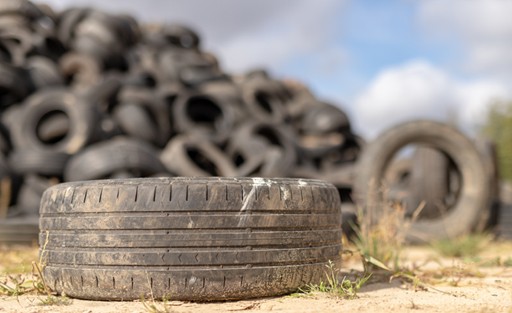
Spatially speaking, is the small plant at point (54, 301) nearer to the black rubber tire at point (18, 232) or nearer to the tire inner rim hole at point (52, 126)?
the black rubber tire at point (18, 232)

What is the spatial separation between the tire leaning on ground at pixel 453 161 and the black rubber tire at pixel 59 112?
4.37m

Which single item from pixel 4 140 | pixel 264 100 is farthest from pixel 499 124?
pixel 4 140

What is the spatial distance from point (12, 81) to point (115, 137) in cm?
223

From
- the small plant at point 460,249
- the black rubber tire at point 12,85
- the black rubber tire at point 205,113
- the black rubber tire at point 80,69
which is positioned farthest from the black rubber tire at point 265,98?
the small plant at point 460,249

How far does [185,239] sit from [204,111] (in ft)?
31.7

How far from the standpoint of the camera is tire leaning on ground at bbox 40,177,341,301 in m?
3.17

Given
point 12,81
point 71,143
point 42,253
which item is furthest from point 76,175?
point 42,253

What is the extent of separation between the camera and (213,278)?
3.18m

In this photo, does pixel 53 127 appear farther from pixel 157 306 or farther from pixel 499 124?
pixel 499 124

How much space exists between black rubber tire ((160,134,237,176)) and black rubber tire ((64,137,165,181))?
0.85 m

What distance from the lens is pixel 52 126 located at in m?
10.2

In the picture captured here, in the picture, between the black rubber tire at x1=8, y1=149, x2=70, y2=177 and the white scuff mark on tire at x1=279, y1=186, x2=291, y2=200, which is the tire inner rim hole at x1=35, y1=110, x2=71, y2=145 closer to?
the black rubber tire at x1=8, y1=149, x2=70, y2=177

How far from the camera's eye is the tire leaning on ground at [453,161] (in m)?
7.86

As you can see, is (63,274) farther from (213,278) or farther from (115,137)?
(115,137)
